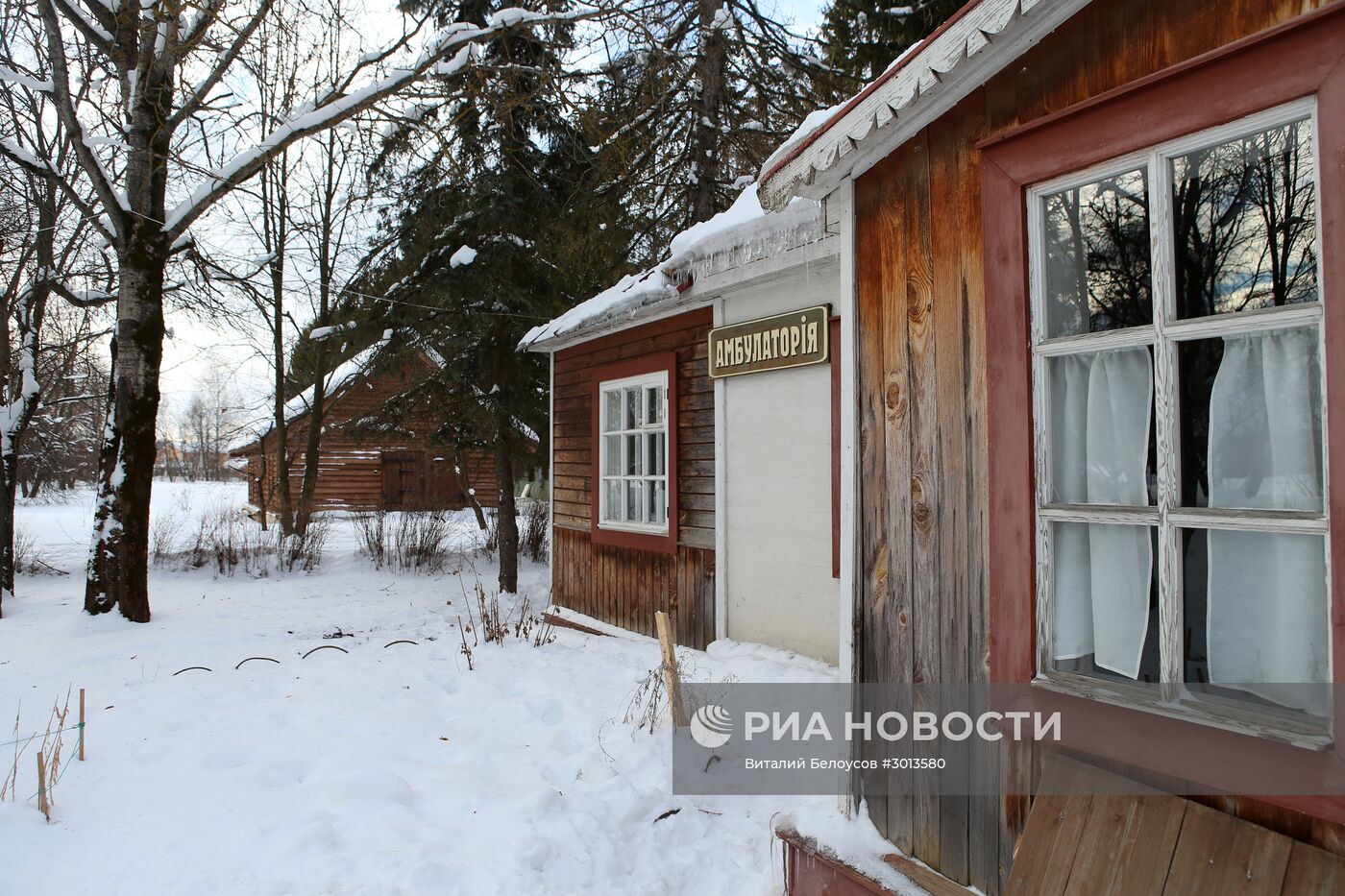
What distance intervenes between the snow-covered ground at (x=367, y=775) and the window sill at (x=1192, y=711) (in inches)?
39.0

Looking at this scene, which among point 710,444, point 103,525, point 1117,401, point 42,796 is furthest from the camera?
point 103,525

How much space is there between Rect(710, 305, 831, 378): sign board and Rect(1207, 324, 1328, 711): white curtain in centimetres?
307

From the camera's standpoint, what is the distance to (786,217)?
446cm

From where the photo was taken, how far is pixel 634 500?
6.85 meters

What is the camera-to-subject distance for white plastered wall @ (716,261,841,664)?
15.7 ft

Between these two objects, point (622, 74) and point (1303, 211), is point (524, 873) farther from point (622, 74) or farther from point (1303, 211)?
point (622, 74)

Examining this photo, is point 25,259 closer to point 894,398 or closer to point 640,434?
point 640,434

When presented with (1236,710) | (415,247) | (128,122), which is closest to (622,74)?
(415,247)

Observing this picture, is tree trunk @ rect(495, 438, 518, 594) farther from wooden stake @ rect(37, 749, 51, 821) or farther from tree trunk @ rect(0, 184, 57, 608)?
wooden stake @ rect(37, 749, 51, 821)

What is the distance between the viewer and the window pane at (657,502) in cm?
644

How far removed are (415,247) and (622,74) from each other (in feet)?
11.5

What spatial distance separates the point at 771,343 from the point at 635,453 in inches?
84.4

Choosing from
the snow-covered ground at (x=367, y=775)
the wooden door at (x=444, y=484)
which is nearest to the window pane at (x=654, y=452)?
the snow-covered ground at (x=367, y=775)

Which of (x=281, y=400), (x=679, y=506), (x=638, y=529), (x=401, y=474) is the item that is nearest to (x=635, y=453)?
(x=638, y=529)
